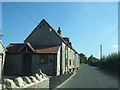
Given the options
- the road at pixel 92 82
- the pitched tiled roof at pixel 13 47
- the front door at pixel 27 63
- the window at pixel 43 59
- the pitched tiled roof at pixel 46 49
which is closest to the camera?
the road at pixel 92 82

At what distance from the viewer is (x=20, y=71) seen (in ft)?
134

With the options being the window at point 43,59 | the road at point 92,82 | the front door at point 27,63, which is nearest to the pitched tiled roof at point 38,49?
the window at point 43,59

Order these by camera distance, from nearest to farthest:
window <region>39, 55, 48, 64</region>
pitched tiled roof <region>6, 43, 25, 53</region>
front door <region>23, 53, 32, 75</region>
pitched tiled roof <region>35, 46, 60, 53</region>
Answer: window <region>39, 55, 48, 64</region>, front door <region>23, 53, 32, 75</region>, pitched tiled roof <region>35, 46, 60, 53</region>, pitched tiled roof <region>6, 43, 25, 53</region>

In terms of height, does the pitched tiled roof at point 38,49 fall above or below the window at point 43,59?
above

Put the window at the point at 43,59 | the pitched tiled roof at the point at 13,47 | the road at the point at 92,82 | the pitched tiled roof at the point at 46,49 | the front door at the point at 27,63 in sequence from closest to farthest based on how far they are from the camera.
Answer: the road at the point at 92,82
the window at the point at 43,59
the front door at the point at 27,63
the pitched tiled roof at the point at 46,49
the pitched tiled roof at the point at 13,47

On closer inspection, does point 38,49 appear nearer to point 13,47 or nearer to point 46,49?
point 46,49

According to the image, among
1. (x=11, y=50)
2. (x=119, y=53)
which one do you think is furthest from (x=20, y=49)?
(x=119, y=53)

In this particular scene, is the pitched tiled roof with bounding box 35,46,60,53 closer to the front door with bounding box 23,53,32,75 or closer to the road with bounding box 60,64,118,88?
the front door with bounding box 23,53,32,75

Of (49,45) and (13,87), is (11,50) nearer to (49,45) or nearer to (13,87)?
(49,45)

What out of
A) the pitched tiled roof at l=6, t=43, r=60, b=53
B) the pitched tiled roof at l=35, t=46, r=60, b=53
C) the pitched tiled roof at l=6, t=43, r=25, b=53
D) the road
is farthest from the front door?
→ the road

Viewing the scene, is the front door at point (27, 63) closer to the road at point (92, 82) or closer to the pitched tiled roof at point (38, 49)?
the pitched tiled roof at point (38, 49)

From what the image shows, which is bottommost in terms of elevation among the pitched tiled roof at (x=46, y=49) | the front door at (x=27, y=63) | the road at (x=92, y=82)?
the road at (x=92, y=82)

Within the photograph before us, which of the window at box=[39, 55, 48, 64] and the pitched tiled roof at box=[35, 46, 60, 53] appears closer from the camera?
the window at box=[39, 55, 48, 64]

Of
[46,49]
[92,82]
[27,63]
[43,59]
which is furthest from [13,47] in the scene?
[92,82]
